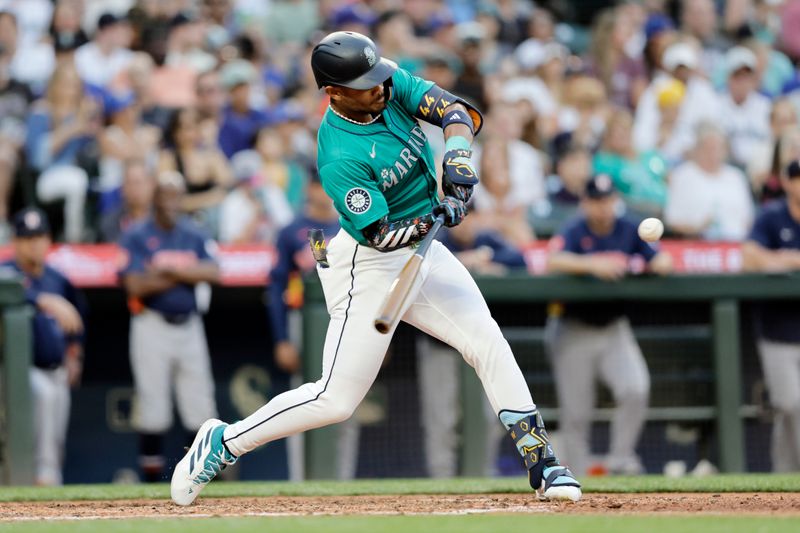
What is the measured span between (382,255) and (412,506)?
111cm

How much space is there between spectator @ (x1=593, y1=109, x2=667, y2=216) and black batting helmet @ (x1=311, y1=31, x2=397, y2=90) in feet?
17.3

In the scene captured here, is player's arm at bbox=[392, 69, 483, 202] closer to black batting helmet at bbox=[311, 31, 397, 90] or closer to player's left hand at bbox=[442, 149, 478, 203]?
player's left hand at bbox=[442, 149, 478, 203]

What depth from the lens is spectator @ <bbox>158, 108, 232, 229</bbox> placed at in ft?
31.6

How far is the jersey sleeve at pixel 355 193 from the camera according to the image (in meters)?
5.10

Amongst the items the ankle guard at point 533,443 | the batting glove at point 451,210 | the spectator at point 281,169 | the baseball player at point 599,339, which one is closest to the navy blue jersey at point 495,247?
the baseball player at point 599,339

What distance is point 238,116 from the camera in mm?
10500

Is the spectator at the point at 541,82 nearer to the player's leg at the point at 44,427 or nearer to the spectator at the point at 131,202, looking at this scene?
the spectator at the point at 131,202

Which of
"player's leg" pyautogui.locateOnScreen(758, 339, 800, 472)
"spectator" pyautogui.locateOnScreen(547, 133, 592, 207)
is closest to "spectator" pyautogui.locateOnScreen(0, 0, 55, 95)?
"spectator" pyautogui.locateOnScreen(547, 133, 592, 207)

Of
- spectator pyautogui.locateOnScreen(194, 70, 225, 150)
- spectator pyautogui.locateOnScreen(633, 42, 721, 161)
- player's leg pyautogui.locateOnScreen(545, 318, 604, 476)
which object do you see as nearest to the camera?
player's leg pyautogui.locateOnScreen(545, 318, 604, 476)

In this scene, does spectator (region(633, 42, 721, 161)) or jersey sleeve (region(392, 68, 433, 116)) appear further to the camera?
spectator (region(633, 42, 721, 161))

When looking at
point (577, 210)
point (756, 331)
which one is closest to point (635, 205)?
point (577, 210)

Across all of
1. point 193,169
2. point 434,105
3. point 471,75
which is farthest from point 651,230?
point 471,75

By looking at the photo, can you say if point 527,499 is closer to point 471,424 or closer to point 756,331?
point 471,424

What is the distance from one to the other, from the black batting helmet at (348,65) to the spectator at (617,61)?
7210 millimetres
